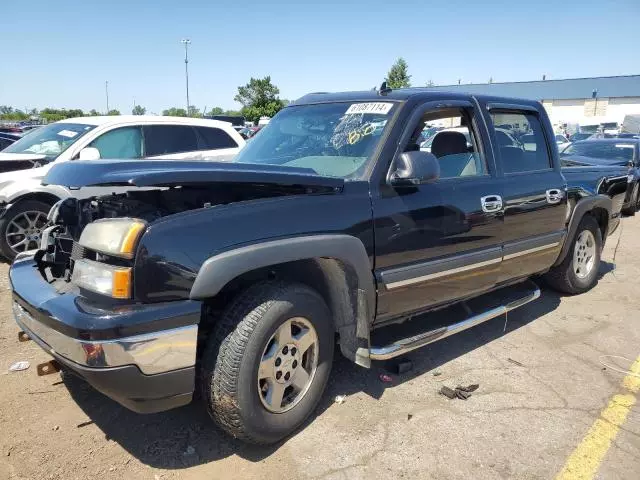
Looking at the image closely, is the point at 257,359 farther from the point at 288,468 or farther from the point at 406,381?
the point at 406,381

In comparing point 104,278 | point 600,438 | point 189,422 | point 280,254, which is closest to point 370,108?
point 280,254

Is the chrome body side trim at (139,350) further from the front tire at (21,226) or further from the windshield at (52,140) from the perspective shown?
the windshield at (52,140)

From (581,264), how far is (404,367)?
2943 mm

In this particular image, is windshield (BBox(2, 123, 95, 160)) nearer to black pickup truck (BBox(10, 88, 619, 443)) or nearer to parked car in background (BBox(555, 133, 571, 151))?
black pickup truck (BBox(10, 88, 619, 443))

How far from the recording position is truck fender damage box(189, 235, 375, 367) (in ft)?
7.54

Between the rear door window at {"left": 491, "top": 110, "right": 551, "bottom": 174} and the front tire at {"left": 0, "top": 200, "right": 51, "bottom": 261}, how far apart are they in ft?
17.2

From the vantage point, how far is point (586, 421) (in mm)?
3035

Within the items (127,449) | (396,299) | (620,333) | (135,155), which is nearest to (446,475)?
(396,299)

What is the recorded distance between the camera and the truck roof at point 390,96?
11.2 ft

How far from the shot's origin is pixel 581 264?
5.39m

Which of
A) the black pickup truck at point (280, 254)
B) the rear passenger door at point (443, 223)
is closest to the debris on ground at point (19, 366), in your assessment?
the black pickup truck at point (280, 254)

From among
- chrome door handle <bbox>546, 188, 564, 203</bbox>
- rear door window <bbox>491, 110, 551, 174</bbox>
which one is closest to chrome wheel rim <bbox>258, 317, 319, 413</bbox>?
rear door window <bbox>491, 110, 551, 174</bbox>

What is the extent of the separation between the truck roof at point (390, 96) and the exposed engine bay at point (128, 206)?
41.7 inches

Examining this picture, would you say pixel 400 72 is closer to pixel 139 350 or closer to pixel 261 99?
pixel 261 99
